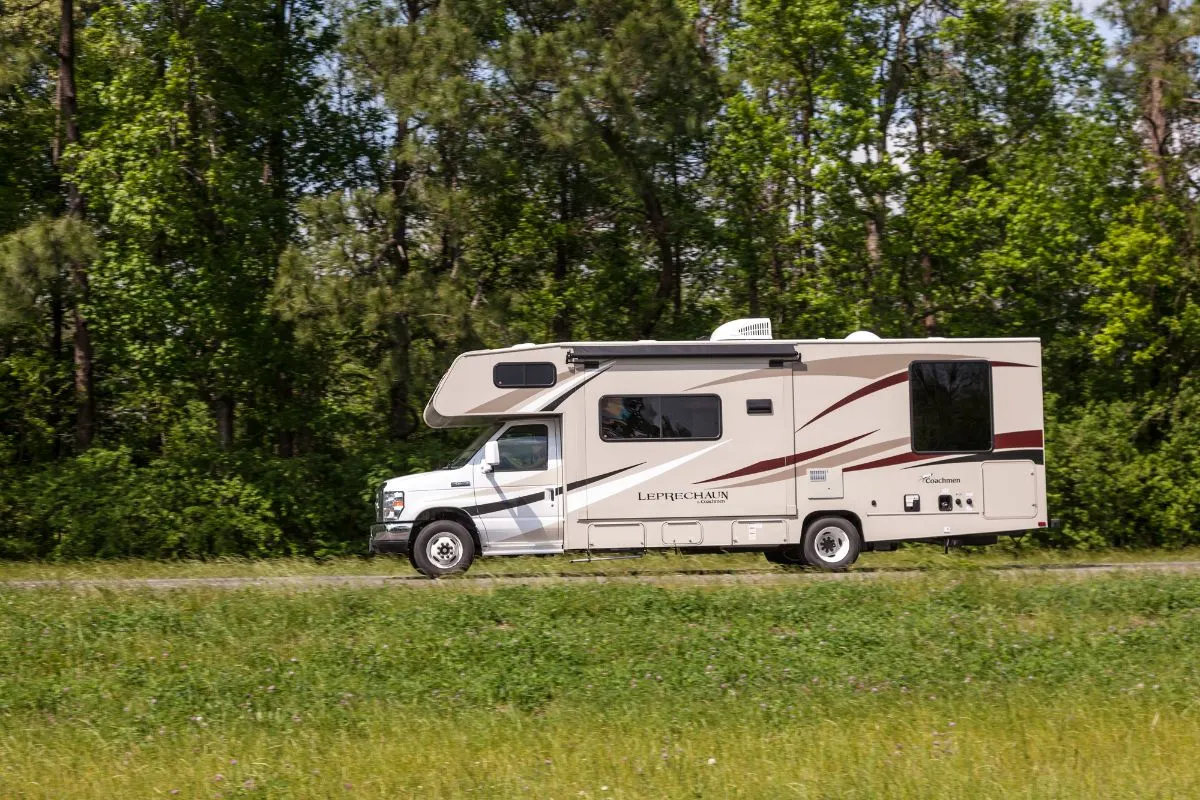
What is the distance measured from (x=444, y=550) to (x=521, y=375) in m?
2.41

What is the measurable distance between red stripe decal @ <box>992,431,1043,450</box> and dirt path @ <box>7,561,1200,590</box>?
5.19 ft

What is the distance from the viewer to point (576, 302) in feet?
82.3

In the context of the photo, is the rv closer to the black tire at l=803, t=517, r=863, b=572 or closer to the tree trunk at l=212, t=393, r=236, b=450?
the black tire at l=803, t=517, r=863, b=572

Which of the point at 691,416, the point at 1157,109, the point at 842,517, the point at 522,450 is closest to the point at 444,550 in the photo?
the point at 522,450

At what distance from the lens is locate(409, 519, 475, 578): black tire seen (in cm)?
1588

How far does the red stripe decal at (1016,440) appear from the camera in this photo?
16375 mm

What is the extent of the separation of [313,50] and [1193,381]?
18419 mm

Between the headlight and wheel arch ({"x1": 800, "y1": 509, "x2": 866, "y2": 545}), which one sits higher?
the headlight

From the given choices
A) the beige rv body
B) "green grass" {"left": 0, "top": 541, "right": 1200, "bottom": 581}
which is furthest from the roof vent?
"green grass" {"left": 0, "top": 541, "right": 1200, "bottom": 581}

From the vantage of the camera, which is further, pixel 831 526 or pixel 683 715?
pixel 831 526

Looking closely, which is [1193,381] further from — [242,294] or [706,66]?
[242,294]

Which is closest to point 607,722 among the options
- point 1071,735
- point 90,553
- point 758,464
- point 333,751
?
point 333,751

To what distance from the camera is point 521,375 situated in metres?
15.9

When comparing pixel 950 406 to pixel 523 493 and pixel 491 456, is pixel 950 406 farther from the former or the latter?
pixel 491 456
